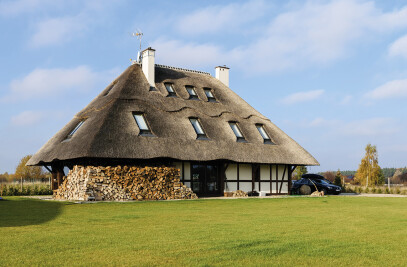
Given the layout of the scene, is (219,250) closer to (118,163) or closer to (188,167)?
(118,163)

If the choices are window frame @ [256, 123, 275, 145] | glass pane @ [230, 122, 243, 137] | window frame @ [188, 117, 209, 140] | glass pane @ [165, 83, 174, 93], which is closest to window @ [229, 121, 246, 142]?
glass pane @ [230, 122, 243, 137]

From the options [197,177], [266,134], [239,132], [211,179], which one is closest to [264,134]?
[266,134]

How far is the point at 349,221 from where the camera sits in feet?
36.7

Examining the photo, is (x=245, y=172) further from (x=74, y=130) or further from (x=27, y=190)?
(x=27, y=190)

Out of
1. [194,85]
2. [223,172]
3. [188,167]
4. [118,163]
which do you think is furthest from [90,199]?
[194,85]

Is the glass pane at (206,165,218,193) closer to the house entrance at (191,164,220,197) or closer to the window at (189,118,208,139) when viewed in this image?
the house entrance at (191,164,220,197)

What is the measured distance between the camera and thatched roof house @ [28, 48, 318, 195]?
21250 millimetres

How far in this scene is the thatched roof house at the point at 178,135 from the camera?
69.7 ft

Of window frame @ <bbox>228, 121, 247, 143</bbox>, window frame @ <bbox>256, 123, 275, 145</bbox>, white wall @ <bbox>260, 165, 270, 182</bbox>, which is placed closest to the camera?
window frame @ <bbox>228, 121, 247, 143</bbox>

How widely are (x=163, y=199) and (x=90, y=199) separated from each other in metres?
3.62

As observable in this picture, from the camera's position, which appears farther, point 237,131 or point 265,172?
point 265,172

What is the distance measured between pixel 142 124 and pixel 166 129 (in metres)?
1.28

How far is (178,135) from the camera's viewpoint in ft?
75.9

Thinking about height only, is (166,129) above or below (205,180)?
above
